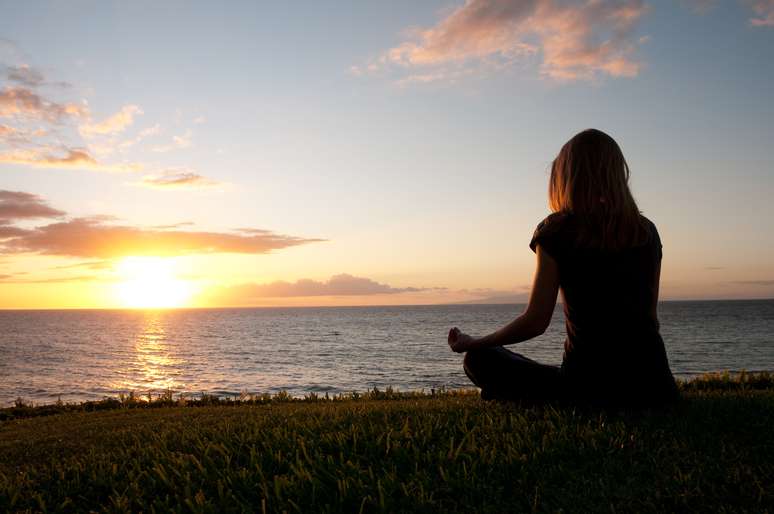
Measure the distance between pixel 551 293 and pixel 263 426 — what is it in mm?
3880

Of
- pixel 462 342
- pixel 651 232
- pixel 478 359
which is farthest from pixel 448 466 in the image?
pixel 651 232

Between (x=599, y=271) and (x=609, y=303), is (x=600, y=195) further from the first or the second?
(x=609, y=303)

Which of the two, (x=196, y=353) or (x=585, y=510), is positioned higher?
(x=585, y=510)

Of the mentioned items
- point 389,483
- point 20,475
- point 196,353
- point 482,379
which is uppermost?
point 482,379

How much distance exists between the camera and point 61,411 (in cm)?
1519

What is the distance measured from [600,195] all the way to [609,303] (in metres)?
0.93

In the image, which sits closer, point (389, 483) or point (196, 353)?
point (389, 483)

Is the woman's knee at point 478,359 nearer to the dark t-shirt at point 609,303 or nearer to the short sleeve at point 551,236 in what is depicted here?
the dark t-shirt at point 609,303

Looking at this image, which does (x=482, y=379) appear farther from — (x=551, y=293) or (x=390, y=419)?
(x=551, y=293)

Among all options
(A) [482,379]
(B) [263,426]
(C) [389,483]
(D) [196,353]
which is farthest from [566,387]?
(D) [196,353]

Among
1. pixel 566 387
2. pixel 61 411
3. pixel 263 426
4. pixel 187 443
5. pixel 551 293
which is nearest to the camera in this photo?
pixel 551 293

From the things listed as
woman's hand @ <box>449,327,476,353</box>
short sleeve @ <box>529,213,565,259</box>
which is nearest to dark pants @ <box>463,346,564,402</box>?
woman's hand @ <box>449,327,476,353</box>

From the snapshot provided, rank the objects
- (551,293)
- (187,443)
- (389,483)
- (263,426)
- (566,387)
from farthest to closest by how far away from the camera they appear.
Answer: (263,426), (187,443), (566,387), (551,293), (389,483)

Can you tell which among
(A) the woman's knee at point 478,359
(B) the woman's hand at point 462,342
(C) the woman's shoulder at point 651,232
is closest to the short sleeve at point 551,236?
(C) the woman's shoulder at point 651,232
